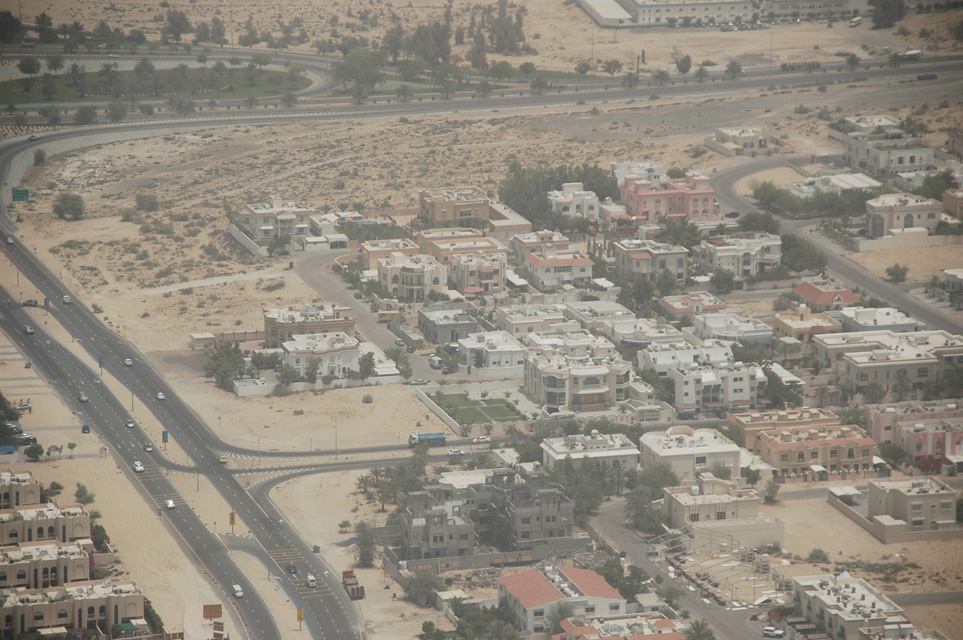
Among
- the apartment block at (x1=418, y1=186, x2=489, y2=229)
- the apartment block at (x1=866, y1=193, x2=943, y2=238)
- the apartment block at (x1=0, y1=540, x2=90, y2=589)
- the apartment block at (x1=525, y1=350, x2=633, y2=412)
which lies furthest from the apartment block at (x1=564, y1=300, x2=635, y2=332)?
the apartment block at (x1=0, y1=540, x2=90, y2=589)

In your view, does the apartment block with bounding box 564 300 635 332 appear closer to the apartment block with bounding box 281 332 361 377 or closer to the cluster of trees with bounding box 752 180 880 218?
the apartment block with bounding box 281 332 361 377

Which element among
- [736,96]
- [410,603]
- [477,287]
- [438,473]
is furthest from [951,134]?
[410,603]

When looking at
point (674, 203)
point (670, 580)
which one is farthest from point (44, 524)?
point (674, 203)

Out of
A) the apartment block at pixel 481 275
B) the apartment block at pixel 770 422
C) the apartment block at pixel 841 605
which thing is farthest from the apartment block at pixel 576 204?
the apartment block at pixel 841 605

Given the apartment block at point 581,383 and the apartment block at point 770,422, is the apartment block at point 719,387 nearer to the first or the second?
the apartment block at point 581,383

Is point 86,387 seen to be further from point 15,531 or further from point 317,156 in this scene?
point 317,156

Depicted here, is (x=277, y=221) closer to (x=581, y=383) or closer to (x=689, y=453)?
(x=581, y=383)
